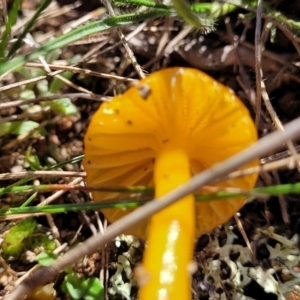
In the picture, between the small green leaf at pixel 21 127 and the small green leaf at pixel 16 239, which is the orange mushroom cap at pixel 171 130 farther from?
the small green leaf at pixel 21 127

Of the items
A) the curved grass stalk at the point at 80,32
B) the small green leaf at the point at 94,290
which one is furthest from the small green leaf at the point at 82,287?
the curved grass stalk at the point at 80,32

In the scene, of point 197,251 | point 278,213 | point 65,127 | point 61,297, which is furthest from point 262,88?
point 61,297

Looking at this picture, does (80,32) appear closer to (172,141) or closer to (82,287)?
(172,141)

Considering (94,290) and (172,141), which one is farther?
(94,290)

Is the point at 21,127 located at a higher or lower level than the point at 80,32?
lower

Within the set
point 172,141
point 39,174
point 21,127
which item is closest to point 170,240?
point 172,141

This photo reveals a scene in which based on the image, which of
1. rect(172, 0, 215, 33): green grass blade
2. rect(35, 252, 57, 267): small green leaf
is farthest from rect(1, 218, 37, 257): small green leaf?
rect(172, 0, 215, 33): green grass blade
